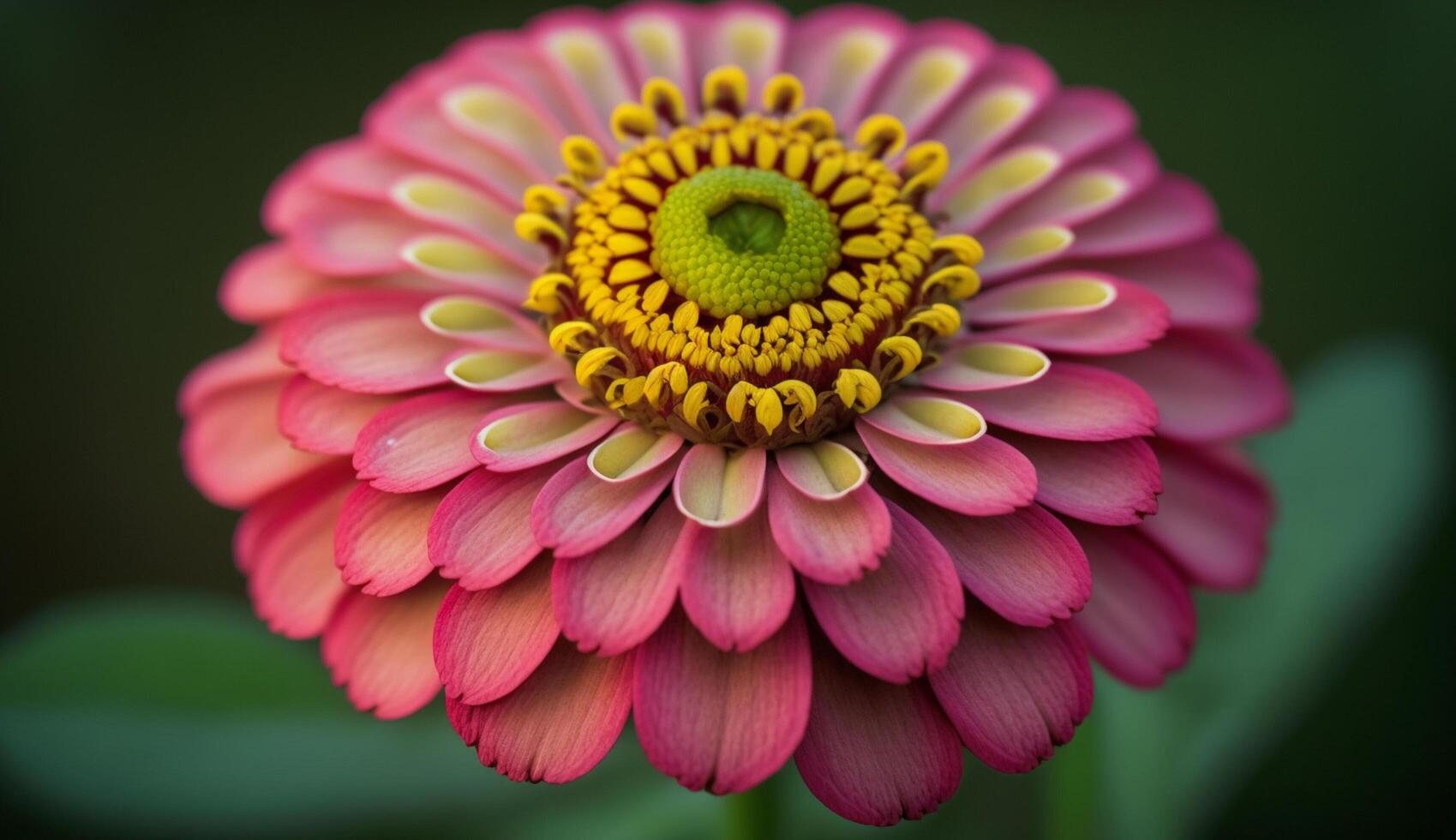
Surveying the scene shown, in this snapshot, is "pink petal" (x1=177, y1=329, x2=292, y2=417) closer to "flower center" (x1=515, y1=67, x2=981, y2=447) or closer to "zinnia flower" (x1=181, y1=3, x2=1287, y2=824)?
"zinnia flower" (x1=181, y1=3, x2=1287, y2=824)

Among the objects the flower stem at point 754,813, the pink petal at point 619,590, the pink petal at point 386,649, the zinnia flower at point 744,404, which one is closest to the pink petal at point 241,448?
the zinnia flower at point 744,404

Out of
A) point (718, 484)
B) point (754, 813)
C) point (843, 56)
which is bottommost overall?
point (754, 813)

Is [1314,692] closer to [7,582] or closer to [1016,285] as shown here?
[1016,285]

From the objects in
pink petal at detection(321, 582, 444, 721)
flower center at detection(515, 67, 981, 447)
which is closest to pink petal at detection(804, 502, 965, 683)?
flower center at detection(515, 67, 981, 447)

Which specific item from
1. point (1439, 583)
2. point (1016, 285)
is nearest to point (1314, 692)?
point (1439, 583)

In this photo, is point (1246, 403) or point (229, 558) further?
point (229, 558)

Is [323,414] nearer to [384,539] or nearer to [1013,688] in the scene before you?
[384,539]

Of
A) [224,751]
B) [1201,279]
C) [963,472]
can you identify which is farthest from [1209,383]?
[224,751]

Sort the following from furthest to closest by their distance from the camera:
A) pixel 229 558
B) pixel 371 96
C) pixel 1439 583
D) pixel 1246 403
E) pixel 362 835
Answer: pixel 371 96 < pixel 229 558 < pixel 1439 583 < pixel 362 835 < pixel 1246 403

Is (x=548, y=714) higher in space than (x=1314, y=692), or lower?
higher
